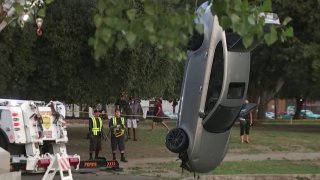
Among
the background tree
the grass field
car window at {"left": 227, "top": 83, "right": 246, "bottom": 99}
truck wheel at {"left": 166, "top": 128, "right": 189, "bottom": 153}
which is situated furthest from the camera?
the background tree

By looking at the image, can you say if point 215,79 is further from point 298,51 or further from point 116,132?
point 298,51

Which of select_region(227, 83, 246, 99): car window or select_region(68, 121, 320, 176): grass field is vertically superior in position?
select_region(227, 83, 246, 99): car window

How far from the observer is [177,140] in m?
11.5

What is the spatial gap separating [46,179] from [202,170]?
9.88 feet

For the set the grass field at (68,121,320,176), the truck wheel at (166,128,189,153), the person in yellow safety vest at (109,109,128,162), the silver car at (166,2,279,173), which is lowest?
the grass field at (68,121,320,176)

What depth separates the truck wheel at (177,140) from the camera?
11.4 meters

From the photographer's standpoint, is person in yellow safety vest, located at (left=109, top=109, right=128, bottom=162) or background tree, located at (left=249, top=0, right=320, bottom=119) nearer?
person in yellow safety vest, located at (left=109, top=109, right=128, bottom=162)

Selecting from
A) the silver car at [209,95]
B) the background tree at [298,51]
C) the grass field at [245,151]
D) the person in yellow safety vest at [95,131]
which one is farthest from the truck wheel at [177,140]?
the background tree at [298,51]

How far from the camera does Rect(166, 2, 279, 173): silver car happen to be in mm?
10883

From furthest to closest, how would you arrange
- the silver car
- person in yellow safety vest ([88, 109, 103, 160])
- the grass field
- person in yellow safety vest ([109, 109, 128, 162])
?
1. person in yellow safety vest ([109, 109, 128, 162])
2. person in yellow safety vest ([88, 109, 103, 160])
3. the grass field
4. the silver car

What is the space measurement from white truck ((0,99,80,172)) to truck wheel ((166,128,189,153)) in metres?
3.23

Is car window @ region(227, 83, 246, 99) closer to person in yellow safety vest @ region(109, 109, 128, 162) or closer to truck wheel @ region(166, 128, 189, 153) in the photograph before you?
truck wheel @ region(166, 128, 189, 153)

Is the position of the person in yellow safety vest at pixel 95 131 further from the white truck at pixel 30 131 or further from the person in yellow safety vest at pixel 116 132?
the white truck at pixel 30 131

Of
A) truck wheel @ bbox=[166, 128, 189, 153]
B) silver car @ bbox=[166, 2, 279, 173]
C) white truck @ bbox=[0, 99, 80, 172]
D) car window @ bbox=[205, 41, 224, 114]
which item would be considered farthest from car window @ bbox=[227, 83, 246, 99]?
white truck @ bbox=[0, 99, 80, 172]
